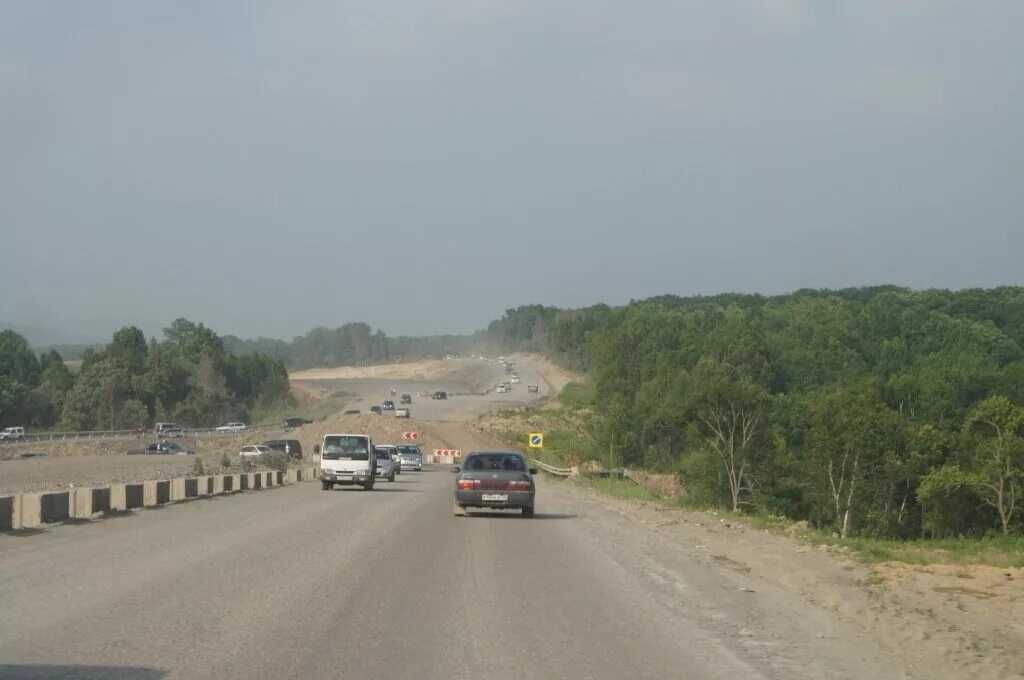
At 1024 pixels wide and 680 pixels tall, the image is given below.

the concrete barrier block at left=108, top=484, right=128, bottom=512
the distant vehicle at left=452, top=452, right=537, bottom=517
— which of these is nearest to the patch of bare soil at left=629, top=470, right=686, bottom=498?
the distant vehicle at left=452, top=452, right=537, bottom=517

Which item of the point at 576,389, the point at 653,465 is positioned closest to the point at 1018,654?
the point at 653,465

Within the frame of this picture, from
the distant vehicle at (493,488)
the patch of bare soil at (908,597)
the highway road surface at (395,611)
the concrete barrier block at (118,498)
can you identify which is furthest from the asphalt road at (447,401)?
the highway road surface at (395,611)

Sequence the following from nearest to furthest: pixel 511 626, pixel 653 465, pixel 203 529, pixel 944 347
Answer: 1. pixel 511 626
2. pixel 203 529
3. pixel 653 465
4. pixel 944 347

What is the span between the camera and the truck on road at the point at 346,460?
145 feet

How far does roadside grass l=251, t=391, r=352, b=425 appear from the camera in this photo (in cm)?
16525

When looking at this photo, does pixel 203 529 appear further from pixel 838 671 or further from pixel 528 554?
pixel 838 671

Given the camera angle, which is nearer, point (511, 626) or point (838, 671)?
point (838, 671)

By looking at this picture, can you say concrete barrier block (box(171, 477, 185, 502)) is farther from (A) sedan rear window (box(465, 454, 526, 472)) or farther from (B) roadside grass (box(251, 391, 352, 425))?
(B) roadside grass (box(251, 391, 352, 425))

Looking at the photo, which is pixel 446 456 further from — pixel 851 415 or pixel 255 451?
pixel 851 415

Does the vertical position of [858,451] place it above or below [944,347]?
below

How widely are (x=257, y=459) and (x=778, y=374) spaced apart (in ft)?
277

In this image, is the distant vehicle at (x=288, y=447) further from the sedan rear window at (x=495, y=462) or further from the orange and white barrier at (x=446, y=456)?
the sedan rear window at (x=495, y=462)

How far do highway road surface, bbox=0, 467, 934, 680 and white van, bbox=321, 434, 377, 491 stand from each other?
A: 20900mm

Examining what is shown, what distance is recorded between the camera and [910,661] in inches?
420
